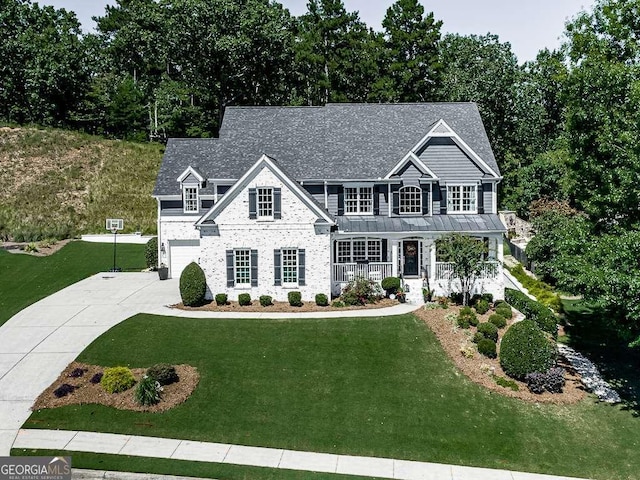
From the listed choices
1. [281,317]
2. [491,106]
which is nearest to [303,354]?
[281,317]

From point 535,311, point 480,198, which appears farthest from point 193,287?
point 535,311

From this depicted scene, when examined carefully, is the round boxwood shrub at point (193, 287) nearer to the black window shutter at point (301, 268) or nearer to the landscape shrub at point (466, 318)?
the black window shutter at point (301, 268)

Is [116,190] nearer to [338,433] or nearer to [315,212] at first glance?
[315,212]

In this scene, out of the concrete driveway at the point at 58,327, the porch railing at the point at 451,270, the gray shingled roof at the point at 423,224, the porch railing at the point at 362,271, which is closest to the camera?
the concrete driveway at the point at 58,327

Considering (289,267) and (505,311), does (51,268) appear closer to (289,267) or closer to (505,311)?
(289,267)

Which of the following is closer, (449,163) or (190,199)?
(449,163)

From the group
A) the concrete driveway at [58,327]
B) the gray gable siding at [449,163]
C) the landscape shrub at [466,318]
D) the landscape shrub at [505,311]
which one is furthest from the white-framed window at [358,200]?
the concrete driveway at [58,327]
